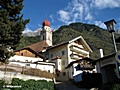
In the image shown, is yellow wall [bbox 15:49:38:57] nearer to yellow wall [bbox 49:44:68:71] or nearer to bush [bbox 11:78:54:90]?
yellow wall [bbox 49:44:68:71]

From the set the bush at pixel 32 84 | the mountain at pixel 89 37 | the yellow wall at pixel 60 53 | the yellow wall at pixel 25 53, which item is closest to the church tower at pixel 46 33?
the mountain at pixel 89 37

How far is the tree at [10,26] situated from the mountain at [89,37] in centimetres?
5846

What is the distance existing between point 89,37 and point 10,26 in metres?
95.1

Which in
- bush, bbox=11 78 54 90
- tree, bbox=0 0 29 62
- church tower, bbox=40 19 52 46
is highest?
church tower, bbox=40 19 52 46

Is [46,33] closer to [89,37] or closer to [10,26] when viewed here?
[89,37]

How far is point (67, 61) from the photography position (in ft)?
155

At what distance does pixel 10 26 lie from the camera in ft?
61.8

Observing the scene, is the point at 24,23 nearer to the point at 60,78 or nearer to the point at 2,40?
the point at 2,40

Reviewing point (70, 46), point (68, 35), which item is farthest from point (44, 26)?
point (70, 46)

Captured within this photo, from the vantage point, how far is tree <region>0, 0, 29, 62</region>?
1798cm

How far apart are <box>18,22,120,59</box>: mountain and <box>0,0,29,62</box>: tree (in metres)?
58.5

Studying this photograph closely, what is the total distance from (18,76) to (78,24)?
13449cm

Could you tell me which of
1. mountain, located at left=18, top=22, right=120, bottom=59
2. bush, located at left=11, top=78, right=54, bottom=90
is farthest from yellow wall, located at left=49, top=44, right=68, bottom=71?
mountain, located at left=18, top=22, right=120, bottom=59

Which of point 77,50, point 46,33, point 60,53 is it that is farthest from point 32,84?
point 46,33
